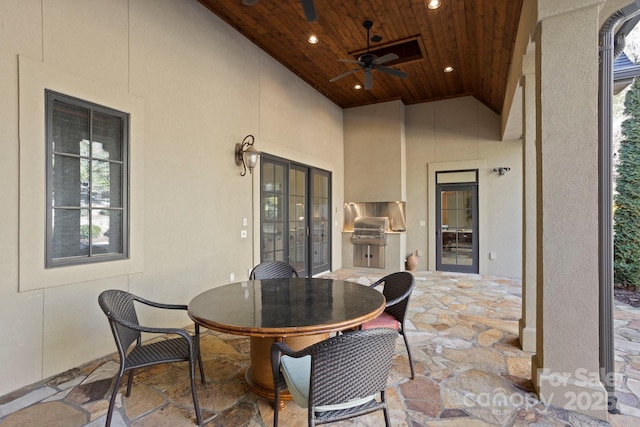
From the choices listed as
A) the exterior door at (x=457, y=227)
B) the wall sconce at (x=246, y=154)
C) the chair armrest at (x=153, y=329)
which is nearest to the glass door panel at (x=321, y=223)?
the wall sconce at (x=246, y=154)

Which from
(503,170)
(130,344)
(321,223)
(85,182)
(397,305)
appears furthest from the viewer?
(321,223)

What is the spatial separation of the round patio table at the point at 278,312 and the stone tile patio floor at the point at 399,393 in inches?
11.7

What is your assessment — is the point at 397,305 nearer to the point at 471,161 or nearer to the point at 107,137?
the point at 107,137

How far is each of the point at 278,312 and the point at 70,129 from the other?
2.36 metres

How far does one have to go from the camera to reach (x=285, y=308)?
6.67ft

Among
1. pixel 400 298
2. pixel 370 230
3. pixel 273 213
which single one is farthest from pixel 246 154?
pixel 370 230

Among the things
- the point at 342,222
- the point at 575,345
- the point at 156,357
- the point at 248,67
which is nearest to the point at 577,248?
the point at 575,345

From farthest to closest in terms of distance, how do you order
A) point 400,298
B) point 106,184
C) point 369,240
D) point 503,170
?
point 369,240 < point 503,170 < point 106,184 < point 400,298

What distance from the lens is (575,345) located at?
2.07 m

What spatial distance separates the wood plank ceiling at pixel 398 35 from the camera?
3.75 meters

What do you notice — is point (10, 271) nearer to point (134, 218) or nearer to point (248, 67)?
point (134, 218)

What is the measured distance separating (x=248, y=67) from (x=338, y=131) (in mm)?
3192

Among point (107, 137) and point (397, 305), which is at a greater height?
point (107, 137)

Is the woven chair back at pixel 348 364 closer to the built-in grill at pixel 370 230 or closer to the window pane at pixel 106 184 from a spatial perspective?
the window pane at pixel 106 184
